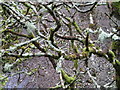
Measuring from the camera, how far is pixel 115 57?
1.13m

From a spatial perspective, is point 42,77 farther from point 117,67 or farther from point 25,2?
point 117,67

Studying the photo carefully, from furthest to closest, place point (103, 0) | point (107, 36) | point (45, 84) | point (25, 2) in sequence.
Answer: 1. point (45, 84)
2. point (103, 0)
3. point (25, 2)
4. point (107, 36)

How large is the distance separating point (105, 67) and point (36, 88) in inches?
54.8

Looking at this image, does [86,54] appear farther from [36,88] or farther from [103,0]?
[36,88]

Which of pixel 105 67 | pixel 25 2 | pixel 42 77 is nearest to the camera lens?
pixel 25 2

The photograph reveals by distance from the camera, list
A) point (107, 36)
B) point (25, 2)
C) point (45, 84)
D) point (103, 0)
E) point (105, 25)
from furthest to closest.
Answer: point (105, 25) < point (45, 84) < point (103, 0) < point (25, 2) < point (107, 36)

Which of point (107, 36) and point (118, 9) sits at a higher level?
point (118, 9)

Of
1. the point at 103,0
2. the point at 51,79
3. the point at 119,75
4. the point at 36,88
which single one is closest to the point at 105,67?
→ the point at 51,79

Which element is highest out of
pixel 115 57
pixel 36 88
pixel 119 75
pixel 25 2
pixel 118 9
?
pixel 25 2

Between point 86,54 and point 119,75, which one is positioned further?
point 119,75

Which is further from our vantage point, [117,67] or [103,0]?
[103,0]

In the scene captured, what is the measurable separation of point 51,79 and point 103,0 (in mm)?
1781

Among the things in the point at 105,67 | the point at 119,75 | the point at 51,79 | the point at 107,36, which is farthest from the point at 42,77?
the point at 107,36

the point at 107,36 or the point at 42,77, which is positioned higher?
the point at 107,36
